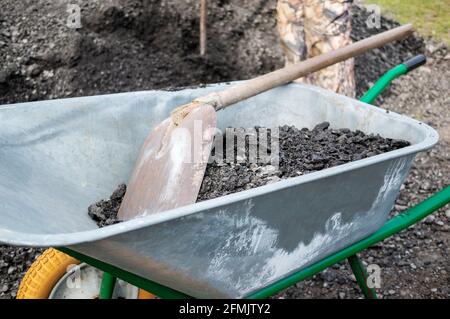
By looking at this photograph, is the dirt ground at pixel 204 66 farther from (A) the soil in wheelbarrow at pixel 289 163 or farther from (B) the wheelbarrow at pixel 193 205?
(A) the soil in wheelbarrow at pixel 289 163

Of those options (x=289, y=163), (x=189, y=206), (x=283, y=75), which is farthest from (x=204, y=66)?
(x=189, y=206)

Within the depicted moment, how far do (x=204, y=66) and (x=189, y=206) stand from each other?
258cm

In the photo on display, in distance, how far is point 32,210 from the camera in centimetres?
136

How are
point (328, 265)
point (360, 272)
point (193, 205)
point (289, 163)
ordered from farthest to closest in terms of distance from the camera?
point (360, 272) → point (289, 163) → point (328, 265) → point (193, 205)

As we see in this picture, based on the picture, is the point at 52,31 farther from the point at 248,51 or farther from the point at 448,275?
the point at 448,275

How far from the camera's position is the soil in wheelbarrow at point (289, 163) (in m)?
1.59

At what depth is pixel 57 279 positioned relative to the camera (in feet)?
5.81

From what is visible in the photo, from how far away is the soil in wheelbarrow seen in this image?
A: 1587mm

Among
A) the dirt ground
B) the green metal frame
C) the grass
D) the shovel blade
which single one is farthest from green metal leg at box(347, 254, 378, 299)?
the grass

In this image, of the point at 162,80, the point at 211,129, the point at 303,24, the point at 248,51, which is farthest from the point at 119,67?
the point at 211,129

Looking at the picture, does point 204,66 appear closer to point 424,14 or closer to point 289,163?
point 289,163

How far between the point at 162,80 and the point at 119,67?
0.97ft

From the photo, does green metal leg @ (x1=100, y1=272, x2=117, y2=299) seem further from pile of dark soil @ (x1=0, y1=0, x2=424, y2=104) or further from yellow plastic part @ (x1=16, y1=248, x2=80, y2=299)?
pile of dark soil @ (x1=0, y1=0, x2=424, y2=104)

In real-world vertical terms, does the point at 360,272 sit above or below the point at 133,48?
above
